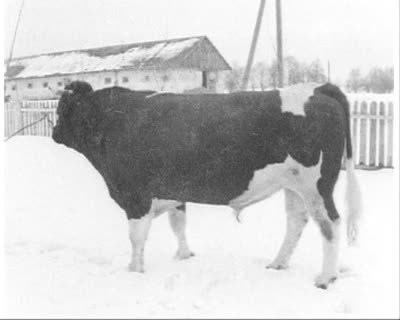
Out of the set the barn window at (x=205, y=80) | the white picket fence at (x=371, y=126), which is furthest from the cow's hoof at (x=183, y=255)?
the barn window at (x=205, y=80)

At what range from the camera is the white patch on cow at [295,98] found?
3520mm

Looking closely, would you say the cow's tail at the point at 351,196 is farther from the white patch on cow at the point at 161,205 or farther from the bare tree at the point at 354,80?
the white patch on cow at the point at 161,205

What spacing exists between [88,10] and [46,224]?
219cm

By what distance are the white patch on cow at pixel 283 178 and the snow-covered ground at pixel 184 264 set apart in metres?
0.63

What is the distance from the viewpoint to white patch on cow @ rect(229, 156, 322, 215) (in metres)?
3.50

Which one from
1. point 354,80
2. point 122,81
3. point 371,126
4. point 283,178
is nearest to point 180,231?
point 283,178

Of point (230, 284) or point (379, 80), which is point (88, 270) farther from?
point (379, 80)

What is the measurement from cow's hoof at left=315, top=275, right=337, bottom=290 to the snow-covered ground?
1.8 inches

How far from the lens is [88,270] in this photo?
3.84 metres

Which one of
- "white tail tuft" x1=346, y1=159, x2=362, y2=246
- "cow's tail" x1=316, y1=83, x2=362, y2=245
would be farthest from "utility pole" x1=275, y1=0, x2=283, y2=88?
"white tail tuft" x1=346, y1=159, x2=362, y2=246

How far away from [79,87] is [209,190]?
146cm

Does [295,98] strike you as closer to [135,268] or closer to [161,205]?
[161,205]

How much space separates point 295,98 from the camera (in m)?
3.56

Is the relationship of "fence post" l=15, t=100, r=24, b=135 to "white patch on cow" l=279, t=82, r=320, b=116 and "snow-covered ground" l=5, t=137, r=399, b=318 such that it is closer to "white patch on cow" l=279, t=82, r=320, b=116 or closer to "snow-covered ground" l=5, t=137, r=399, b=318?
"snow-covered ground" l=5, t=137, r=399, b=318
